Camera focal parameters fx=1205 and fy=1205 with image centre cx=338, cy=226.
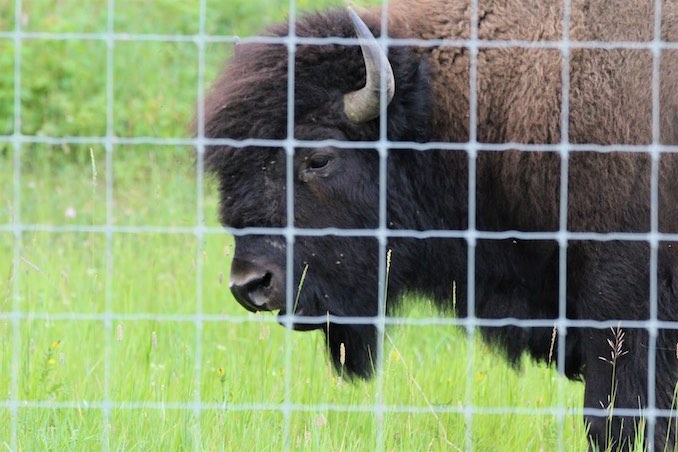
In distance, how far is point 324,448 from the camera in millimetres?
3936

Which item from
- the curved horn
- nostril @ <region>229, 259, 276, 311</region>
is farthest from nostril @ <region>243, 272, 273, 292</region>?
the curved horn

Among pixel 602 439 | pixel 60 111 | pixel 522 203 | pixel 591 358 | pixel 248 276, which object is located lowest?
pixel 602 439

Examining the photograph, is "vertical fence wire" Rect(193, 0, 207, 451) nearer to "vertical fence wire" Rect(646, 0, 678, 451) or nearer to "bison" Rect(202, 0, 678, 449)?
"bison" Rect(202, 0, 678, 449)

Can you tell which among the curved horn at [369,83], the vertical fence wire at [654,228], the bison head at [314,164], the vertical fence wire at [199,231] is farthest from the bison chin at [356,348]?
the vertical fence wire at [654,228]

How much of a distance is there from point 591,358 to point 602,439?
0.93ft

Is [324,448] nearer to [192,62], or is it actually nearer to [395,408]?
[395,408]

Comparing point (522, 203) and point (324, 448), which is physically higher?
point (522, 203)

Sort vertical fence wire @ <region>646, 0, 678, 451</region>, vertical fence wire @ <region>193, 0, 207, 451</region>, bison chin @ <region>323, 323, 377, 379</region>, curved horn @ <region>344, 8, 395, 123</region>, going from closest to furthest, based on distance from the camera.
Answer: vertical fence wire @ <region>193, 0, 207, 451</region>
vertical fence wire @ <region>646, 0, 678, 451</region>
curved horn @ <region>344, 8, 395, 123</region>
bison chin @ <region>323, 323, 377, 379</region>

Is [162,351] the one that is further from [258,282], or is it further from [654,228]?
[654,228]

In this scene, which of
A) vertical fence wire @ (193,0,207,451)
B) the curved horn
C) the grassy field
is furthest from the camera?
the curved horn

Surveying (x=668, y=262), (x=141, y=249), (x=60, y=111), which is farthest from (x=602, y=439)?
(x=60, y=111)

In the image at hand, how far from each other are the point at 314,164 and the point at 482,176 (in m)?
0.63

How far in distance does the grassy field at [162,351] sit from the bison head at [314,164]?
181mm

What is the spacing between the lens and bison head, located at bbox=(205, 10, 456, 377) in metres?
4.37
